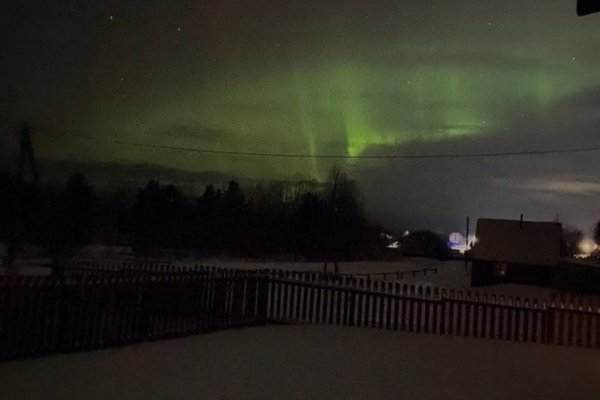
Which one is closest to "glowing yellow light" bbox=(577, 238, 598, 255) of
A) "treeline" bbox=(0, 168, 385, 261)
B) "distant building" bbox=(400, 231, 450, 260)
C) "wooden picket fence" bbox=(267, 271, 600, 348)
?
"distant building" bbox=(400, 231, 450, 260)

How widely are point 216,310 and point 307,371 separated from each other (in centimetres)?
452

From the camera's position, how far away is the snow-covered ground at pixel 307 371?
770 cm

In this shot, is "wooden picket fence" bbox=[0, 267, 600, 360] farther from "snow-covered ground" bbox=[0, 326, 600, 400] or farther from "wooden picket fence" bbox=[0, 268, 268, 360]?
"snow-covered ground" bbox=[0, 326, 600, 400]

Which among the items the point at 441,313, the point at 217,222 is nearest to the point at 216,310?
the point at 441,313

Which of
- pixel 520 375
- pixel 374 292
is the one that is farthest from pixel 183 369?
pixel 374 292

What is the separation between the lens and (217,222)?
80125mm

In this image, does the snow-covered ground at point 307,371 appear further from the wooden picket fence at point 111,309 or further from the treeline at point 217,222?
the treeline at point 217,222

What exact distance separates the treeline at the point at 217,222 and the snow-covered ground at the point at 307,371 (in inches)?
2069

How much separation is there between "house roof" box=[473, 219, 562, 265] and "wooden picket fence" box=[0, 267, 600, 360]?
28.2m

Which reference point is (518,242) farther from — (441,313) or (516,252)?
(441,313)

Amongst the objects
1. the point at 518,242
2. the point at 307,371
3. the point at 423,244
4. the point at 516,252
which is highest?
the point at 423,244

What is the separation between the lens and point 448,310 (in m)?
14.4

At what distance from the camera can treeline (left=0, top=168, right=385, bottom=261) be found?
68.0 m

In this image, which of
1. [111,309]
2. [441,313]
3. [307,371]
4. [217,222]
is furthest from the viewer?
[217,222]
